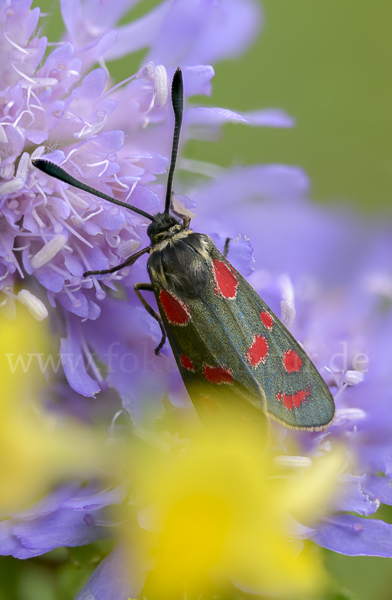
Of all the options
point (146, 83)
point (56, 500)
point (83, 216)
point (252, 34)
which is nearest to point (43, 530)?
point (56, 500)

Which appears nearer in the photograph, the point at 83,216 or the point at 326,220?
the point at 83,216

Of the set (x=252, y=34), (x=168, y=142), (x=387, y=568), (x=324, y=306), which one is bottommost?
(x=387, y=568)

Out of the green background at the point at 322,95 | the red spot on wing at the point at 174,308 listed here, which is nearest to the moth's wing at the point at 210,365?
the red spot on wing at the point at 174,308

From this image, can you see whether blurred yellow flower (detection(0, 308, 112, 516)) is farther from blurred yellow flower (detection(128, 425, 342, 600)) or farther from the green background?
the green background

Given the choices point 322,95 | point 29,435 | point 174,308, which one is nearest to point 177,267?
point 174,308

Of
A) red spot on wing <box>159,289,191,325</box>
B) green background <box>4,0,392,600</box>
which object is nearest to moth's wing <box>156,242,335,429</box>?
red spot on wing <box>159,289,191,325</box>

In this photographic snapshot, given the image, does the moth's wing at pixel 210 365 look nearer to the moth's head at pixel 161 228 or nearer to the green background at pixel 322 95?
the moth's head at pixel 161 228

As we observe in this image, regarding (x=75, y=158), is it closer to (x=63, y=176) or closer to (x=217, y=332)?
(x=63, y=176)

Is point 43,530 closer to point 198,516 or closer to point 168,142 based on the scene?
point 198,516
